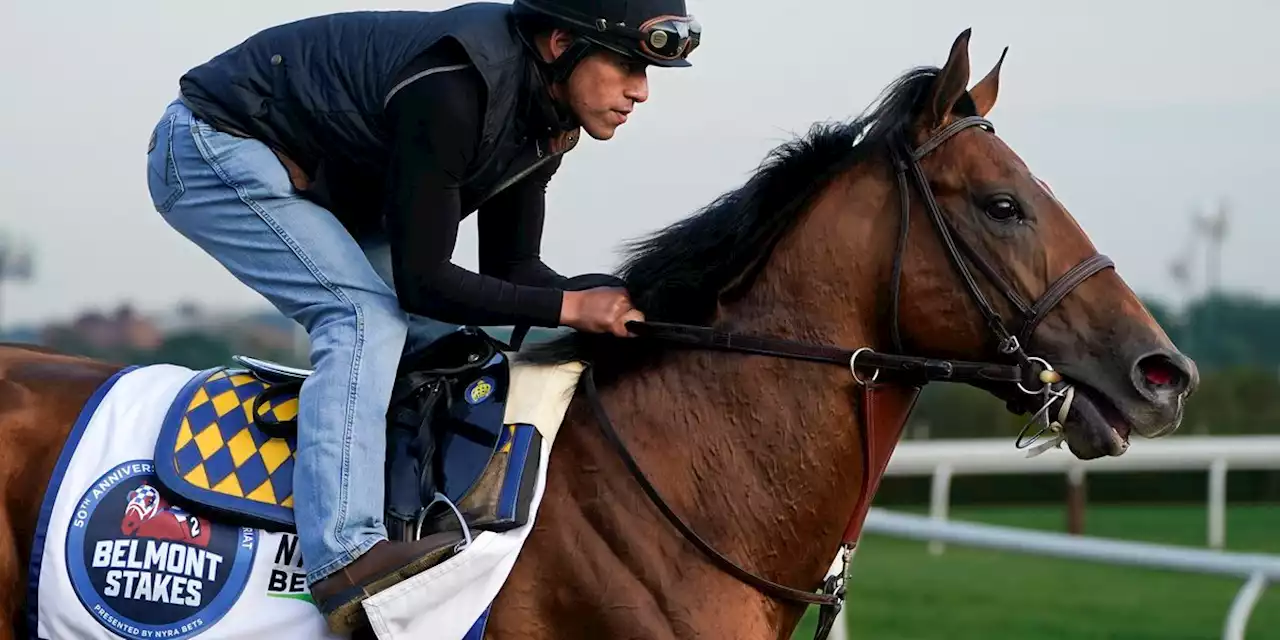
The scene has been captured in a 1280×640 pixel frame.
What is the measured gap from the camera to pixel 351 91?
3.21 metres

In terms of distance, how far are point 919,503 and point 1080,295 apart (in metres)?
11.8

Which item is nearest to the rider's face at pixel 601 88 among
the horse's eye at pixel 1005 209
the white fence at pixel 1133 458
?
the horse's eye at pixel 1005 209

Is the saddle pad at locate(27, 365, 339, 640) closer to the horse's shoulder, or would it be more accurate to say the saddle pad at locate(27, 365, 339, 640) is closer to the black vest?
the horse's shoulder

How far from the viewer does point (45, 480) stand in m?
3.26

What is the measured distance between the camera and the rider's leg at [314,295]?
3.02 metres

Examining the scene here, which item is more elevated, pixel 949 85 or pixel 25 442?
pixel 949 85

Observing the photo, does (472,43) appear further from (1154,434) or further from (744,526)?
(1154,434)

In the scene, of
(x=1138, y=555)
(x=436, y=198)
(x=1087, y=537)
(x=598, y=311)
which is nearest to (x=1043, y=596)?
(x=1087, y=537)

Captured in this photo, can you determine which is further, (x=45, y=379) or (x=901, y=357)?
(x=45, y=379)

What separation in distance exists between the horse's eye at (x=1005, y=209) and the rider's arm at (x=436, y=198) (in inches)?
38.9

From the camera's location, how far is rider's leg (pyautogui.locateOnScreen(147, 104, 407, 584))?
3.02 meters

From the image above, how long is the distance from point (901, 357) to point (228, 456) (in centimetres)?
144

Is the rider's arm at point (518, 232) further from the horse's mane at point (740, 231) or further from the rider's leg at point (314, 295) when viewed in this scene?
the rider's leg at point (314, 295)

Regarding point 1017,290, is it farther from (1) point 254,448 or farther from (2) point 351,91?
(1) point 254,448
